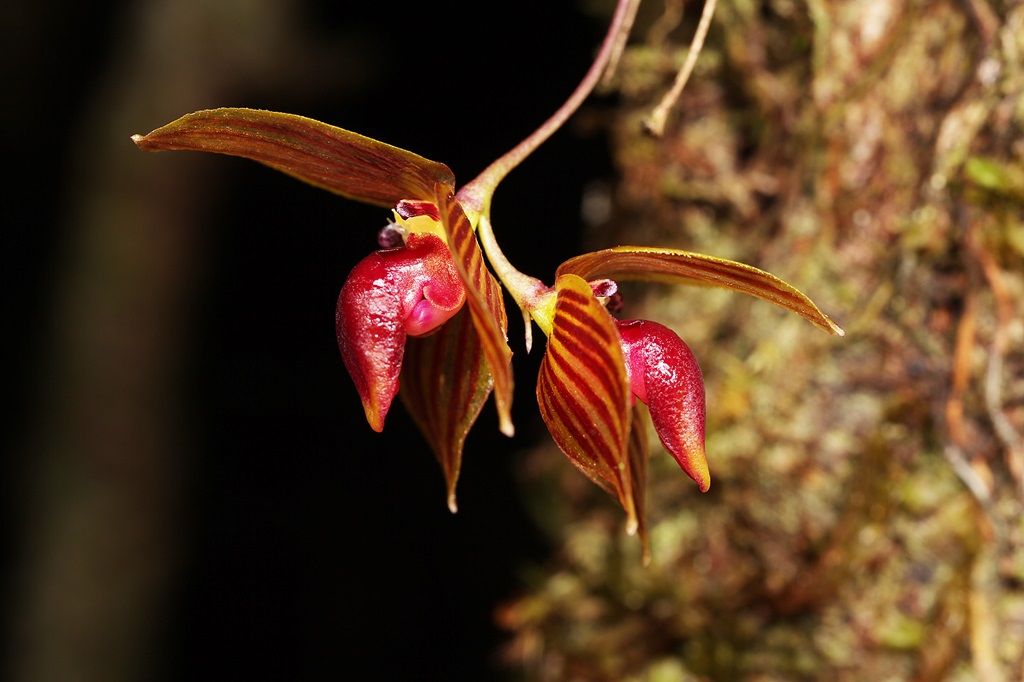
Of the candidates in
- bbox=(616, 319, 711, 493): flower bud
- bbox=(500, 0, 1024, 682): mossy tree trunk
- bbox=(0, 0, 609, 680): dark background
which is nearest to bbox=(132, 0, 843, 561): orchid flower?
bbox=(616, 319, 711, 493): flower bud

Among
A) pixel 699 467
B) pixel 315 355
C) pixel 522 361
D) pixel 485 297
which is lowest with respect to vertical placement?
pixel 315 355

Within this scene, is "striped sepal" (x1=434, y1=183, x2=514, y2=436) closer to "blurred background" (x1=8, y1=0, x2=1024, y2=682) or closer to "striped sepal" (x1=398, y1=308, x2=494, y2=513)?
"striped sepal" (x1=398, y1=308, x2=494, y2=513)

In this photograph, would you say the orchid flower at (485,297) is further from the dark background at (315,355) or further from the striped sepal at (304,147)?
the dark background at (315,355)

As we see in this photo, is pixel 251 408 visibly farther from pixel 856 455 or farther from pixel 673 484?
pixel 856 455

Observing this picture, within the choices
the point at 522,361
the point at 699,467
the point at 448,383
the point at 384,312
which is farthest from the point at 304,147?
the point at 522,361

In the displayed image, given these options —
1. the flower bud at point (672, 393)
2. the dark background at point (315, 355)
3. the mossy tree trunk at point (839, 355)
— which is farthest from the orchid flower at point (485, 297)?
the dark background at point (315, 355)

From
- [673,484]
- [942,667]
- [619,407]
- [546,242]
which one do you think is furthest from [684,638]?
[546,242]

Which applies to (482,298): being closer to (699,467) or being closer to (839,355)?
(699,467)
